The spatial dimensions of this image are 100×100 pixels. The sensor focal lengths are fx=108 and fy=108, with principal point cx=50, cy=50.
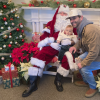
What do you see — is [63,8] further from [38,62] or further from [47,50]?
[38,62]

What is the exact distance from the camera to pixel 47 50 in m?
2.05

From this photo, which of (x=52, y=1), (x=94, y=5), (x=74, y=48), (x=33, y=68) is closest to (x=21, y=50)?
(x=33, y=68)

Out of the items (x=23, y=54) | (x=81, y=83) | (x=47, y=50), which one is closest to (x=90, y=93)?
(x=81, y=83)

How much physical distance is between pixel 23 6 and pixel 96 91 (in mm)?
2397

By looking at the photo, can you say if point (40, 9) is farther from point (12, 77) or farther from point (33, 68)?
point (12, 77)

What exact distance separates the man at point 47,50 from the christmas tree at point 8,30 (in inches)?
22.1

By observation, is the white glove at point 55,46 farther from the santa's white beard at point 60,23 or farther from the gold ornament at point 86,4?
the gold ornament at point 86,4

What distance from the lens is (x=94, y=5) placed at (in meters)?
2.45

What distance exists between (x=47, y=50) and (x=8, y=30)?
3.05ft

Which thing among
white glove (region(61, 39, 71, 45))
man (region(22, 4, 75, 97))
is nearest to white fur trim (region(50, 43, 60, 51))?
man (region(22, 4, 75, 97))

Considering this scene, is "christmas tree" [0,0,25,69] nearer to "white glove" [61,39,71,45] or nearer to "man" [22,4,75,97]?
"man" [22,4,75,97]

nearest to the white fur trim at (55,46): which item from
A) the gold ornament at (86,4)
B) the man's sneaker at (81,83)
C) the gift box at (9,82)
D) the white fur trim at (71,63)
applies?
the white fur trim at (71,63)

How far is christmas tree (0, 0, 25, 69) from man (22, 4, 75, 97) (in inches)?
22.1

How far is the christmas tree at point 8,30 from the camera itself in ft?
7.06
